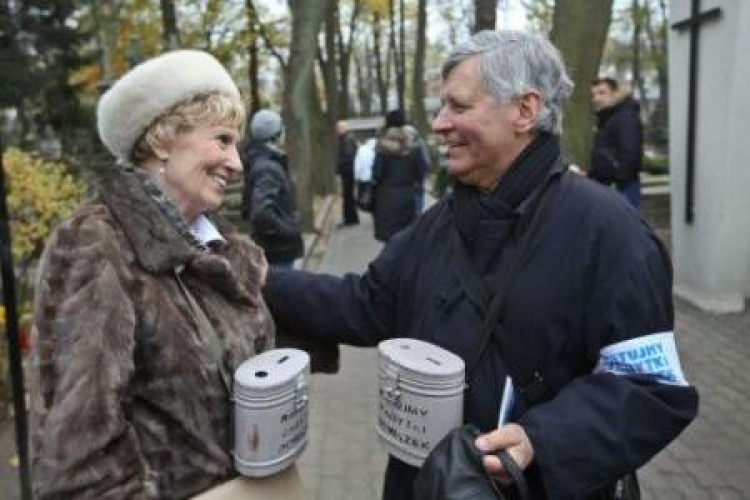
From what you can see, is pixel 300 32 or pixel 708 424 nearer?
pixel 708 424

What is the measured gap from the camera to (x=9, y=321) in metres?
3.50

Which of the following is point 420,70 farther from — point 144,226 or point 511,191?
point 144,226

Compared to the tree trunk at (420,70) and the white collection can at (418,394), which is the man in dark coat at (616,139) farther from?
the tree trunk at (420,70)

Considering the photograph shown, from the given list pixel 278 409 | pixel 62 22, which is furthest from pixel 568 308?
pixel 62 22

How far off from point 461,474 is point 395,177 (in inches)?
334

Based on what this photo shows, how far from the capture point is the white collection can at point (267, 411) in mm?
1904

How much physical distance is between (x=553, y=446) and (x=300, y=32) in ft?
39.3

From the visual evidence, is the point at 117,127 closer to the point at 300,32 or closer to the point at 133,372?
the point at 133,372

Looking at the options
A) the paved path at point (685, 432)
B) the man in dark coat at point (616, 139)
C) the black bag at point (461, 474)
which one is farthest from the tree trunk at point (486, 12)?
the black bag at point (461, 474)

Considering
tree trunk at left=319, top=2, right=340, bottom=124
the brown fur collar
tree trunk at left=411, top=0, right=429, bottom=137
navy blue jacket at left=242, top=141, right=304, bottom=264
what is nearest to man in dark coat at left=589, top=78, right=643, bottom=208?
navy blue jacket at left=242, top=141, right=304, bottom=264

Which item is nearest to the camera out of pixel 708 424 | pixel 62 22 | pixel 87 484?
pixel 87 484

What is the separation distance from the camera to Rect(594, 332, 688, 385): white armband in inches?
75.5

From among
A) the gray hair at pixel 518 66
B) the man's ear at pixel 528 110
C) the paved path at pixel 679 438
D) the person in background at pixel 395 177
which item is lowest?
the paved path at pixel 679 438

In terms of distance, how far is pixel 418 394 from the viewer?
198 cm
